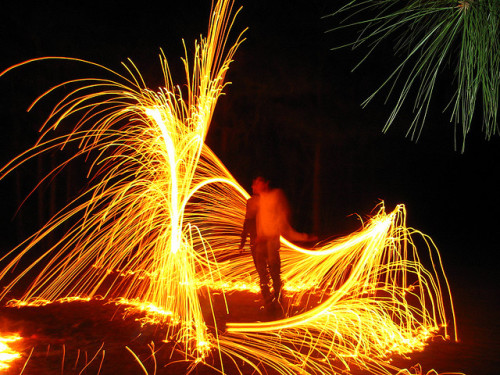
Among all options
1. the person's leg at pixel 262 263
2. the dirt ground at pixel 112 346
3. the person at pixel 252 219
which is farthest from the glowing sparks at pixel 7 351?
the person at pixel 252 219

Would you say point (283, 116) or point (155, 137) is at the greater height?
point (283, 116)

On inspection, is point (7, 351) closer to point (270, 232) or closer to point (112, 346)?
point (112, 346)

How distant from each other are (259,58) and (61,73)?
4538 millimetres

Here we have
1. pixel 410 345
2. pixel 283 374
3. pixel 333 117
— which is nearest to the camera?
pixel 283 374

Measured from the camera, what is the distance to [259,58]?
11.6m

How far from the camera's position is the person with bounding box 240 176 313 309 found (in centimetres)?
730

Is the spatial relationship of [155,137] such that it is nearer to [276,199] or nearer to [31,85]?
[276,199]

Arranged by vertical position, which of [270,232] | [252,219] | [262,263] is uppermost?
[252,219]

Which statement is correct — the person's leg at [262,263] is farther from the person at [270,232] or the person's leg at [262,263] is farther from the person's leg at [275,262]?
the person's leg at [275,262]

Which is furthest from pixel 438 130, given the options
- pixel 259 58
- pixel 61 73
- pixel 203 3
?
pixel 61 73

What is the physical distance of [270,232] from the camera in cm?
729

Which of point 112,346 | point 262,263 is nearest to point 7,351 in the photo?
point 112,346

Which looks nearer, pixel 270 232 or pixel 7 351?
pixel 7 351

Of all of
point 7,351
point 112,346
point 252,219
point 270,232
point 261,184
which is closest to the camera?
point 7,351
